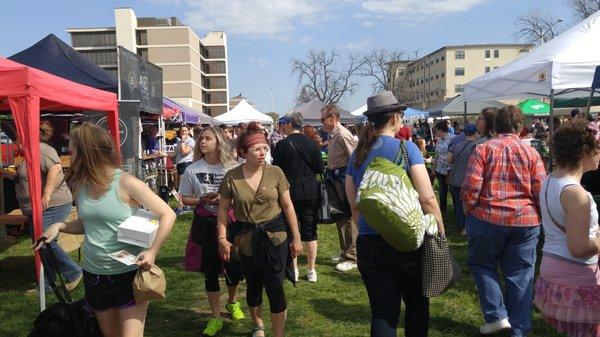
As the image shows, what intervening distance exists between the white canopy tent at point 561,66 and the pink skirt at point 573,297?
11.2 ft

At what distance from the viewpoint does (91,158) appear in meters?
2.66

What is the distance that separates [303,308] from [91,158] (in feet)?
9.14

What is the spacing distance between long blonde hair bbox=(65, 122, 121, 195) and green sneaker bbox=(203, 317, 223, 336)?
1.86m

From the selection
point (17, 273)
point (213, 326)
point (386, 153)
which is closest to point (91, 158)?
point (386, 153)

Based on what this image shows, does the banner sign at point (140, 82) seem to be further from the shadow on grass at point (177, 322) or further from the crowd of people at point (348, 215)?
the shadow on grass at point (177, 322)

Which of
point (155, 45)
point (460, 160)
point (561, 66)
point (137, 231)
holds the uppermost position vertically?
point (155, 45)

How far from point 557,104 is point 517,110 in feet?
43.8

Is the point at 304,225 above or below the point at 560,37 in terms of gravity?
below

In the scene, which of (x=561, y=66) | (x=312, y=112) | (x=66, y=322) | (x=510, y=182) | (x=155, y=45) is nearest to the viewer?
(x=66, y=322)

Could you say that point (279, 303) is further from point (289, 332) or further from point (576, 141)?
point (576, 141)

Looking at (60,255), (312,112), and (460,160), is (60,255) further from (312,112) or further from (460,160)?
(312,112)

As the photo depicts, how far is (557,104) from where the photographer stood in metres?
15.4

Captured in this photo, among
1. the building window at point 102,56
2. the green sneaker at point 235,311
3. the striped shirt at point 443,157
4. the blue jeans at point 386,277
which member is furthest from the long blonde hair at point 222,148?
the building window at point 102,56

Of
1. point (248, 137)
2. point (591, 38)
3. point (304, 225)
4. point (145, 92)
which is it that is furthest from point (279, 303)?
point (145, 92)
